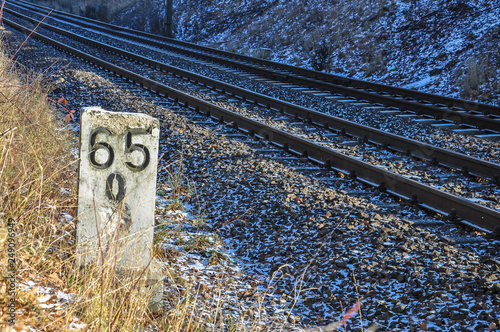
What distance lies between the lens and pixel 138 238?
3732 mm

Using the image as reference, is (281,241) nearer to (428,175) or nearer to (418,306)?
(418,306)

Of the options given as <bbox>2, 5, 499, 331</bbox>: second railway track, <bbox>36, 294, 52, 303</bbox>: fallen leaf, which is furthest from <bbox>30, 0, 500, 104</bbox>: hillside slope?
<bbox>36, 294, 52, 303</bbox>: fallen leaf

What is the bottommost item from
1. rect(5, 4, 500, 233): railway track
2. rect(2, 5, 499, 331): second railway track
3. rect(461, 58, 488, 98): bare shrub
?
rect(2, 5, 499, 331): second railway track

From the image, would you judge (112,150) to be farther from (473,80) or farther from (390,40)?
(390,40)

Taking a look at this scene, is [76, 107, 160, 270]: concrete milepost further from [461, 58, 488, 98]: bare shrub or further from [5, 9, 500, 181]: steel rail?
[461, 58, 488, 98]: bare shrub

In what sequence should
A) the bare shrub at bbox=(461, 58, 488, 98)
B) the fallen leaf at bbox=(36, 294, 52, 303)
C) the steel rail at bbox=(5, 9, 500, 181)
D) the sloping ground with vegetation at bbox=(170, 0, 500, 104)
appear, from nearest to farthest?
1. the fallen leaf at bbox=(36, 294, 52, 303)
2. the steel rail at bbox=(5, 9, 500, 181)
3. the bare shrub at bbox=(461, 58, 488, 98)
4. the sloping ground with vegetation at bbox=(170, 0, 500, 104)

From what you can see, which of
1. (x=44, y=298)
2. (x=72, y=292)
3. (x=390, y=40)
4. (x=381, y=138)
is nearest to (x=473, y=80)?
(x=390, y=40)

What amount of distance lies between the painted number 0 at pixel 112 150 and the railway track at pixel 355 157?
10.9ft

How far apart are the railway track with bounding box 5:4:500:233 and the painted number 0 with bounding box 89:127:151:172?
10.9 ft

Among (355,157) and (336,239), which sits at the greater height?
(355,157)

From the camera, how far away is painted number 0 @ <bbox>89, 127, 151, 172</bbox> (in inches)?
137

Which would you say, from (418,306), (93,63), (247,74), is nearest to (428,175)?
(418,306)

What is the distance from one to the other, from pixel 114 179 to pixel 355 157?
470cm

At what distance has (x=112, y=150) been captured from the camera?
3539mm
